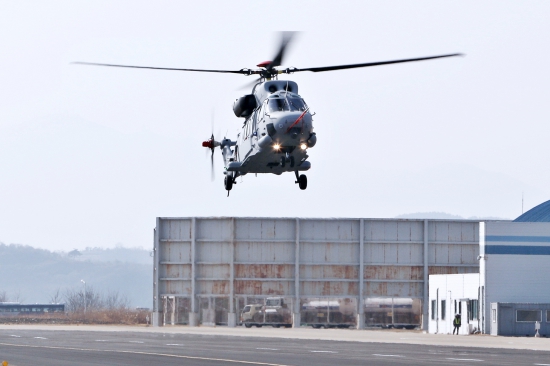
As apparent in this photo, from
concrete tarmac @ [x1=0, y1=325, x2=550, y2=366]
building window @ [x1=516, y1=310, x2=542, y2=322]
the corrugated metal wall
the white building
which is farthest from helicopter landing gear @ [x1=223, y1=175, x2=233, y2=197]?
the corrugated metal wall

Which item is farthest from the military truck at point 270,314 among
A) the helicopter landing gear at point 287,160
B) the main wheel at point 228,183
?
the helicopter landing gear at point 287,160

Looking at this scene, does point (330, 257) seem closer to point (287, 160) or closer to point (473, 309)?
point (473, 309)

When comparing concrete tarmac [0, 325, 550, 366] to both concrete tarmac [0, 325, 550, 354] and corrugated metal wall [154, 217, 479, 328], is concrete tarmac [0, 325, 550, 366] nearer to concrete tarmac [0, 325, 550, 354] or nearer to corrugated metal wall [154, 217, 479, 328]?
concrete tarmac [0, 325, 550, 354]

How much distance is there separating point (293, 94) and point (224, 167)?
8341mm

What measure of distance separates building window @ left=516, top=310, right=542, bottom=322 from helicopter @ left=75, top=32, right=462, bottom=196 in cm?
2841

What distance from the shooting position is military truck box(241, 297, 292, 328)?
303 feet

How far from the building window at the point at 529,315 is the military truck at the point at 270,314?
28286 mm

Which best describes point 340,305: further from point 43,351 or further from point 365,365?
point 365,365

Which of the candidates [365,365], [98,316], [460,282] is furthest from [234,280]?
[365,365]

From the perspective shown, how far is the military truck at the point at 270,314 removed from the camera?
92.4 metres

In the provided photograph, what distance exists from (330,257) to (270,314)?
7731mm

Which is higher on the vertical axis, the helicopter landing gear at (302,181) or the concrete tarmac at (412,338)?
the helicopter landing gear at (302,181)

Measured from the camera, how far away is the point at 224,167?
160 feet

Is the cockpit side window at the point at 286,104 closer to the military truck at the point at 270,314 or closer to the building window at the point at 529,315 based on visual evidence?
the building window at the point at 529,315
